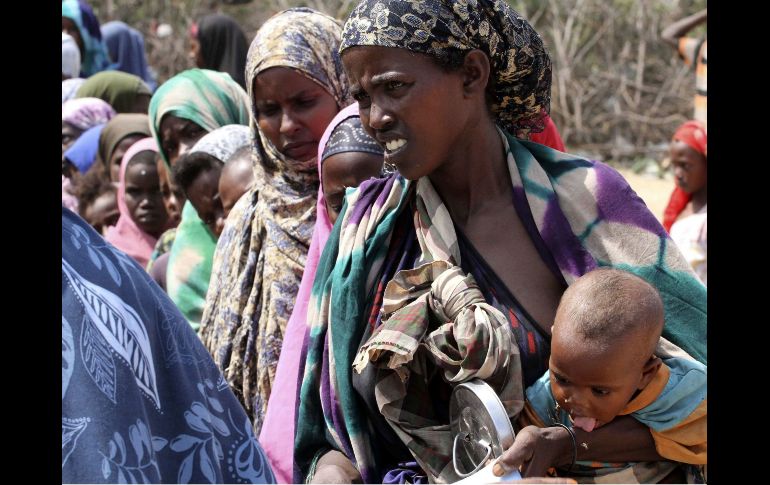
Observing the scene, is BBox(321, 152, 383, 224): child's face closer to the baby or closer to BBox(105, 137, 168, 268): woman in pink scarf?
the baby

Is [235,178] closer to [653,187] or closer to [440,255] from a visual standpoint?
[440,255]

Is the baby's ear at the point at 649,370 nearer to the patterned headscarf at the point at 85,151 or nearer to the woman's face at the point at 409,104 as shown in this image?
the woman's face at the point at 409,104

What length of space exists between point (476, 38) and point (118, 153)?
5750mm

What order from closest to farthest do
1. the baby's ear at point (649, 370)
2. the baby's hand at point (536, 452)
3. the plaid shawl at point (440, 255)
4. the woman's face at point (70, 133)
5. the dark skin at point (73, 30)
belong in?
the baby's hand at point (536, 452)
the baby's ear at point (649, 370)
the plaid shawl at point (440, 255)
the woman's face at point (70, 133)
the dark skin at point (73, 30)

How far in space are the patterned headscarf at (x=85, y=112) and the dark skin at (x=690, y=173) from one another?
4.49 m

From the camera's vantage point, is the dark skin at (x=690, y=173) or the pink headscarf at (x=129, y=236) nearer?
the pink headscarf at (x=129, y=236)

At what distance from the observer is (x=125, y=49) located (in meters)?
12.8

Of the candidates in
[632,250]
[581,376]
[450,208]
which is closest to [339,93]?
[450,208]

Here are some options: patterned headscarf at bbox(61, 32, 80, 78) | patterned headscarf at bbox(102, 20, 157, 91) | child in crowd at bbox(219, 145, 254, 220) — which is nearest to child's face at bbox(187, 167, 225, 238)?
child in crowd at bbox(219, 145, 254, 220)

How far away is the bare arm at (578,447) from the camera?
231 centimetres

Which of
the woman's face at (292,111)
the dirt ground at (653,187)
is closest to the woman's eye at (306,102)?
the woman's face at (292,111)
